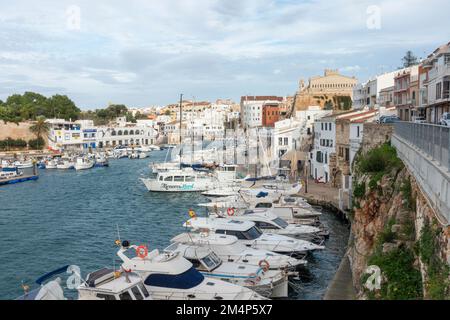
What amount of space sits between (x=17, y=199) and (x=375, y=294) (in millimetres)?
49800

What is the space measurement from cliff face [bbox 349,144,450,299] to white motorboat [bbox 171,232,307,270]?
3.51 meters

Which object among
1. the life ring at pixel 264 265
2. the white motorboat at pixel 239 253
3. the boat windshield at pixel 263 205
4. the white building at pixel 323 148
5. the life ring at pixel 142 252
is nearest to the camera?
the life ring at pixel 142 252

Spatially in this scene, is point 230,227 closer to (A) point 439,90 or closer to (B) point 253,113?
(A) point 439,90

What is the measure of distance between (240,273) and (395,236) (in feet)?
26.3

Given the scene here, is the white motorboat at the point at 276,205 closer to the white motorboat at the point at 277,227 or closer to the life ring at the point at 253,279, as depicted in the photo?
the white motorboat at the point at 277,227

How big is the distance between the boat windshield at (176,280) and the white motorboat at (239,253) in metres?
5.69

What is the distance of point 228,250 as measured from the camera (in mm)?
25812

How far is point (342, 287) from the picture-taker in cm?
2194

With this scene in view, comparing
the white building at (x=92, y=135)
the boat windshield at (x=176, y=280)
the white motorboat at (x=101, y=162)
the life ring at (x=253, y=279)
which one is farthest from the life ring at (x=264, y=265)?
the white building at (x=92, y=135)

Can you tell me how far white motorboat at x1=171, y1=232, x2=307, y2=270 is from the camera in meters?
25.4

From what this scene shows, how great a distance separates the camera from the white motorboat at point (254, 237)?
2862 cm

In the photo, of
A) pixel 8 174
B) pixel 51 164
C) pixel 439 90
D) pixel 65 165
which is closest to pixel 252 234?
pixel 439 90
